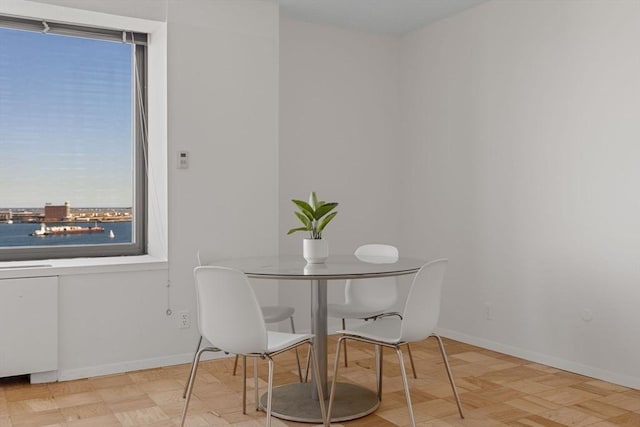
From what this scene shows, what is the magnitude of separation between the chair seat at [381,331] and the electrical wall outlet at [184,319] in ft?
5.30

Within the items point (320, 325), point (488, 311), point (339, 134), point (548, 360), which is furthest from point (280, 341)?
point (339, 134)

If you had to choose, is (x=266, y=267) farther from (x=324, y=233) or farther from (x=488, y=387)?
(x=324, y=233)

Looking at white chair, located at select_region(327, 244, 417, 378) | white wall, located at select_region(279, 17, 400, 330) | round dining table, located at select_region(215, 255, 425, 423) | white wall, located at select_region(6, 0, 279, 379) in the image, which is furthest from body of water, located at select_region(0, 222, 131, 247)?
white chair, located at select_region(327, 244, 417, 378)

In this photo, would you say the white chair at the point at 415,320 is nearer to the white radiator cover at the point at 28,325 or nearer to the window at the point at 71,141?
the white radiator cover at the point at 28,325

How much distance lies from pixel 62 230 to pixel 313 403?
231 cm

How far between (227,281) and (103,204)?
7.50 feet

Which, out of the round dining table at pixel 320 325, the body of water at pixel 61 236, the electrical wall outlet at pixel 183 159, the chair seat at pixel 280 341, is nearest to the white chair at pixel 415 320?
the round dining table at pixel 320 325

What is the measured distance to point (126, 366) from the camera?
408cm

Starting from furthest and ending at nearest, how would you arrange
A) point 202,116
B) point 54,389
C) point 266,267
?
point 202,116
point 54,389
point 266,267

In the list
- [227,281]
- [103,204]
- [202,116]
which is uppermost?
[202,116]

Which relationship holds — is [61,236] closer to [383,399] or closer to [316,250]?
[316,250]

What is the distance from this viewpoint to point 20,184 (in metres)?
4.23

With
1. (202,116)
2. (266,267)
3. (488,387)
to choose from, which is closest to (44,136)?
(202,116)

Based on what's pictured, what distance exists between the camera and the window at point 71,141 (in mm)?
4195
